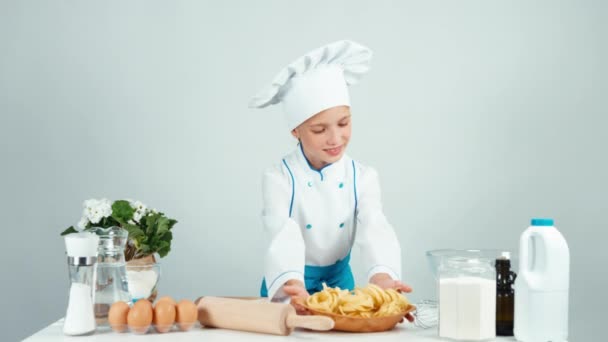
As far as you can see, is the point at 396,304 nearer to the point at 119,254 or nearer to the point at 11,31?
the point at 119,254

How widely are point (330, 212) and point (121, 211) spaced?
60 cm

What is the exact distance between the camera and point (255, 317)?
1646 mm

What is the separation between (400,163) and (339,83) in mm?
1139

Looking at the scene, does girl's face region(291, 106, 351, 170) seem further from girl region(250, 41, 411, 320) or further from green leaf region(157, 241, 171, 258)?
green leaf region(157, 241, 171, 258)

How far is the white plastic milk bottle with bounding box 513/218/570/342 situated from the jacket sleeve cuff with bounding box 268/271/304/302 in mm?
686

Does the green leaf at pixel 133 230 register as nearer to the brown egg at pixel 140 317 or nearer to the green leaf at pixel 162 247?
the green leaf at pixel 162 247

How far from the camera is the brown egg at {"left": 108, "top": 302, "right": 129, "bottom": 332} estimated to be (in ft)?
5.43

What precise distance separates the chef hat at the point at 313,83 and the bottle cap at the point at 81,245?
765mm

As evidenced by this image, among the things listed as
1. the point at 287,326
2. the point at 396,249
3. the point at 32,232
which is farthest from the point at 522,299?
the point at 32,232

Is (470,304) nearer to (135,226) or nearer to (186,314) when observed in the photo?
(186,314)

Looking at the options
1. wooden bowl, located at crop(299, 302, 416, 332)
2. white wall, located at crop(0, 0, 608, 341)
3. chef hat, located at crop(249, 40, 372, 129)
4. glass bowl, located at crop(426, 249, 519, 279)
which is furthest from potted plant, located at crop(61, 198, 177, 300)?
white wall, located at crop(0, 0, 608, 341)

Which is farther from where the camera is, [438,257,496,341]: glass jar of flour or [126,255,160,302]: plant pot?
[126,255,160,302]: plant pot

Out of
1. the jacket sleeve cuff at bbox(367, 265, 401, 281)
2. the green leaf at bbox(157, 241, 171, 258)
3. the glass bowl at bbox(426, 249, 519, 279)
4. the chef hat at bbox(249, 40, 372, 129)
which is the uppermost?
the chef hat at bbox(249, 40, 372, 129)

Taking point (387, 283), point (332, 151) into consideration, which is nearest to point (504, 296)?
point (387, 283)
